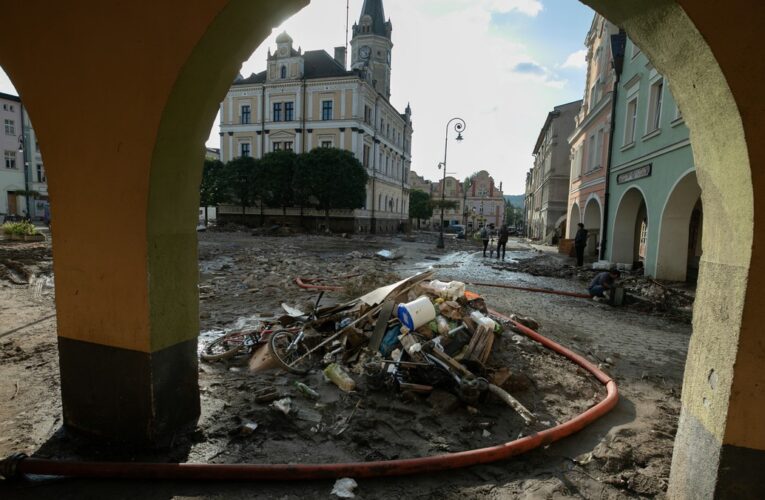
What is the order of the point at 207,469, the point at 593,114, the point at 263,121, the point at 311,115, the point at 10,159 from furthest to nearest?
1. the point at 10,159
2. the point at 263,121
3. the point at 311,115
4. the point at 593,114
5. the point at 207,469

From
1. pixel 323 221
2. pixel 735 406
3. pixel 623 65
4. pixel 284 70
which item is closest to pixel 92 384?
pixel 735 406

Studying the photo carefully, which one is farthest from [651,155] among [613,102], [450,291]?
[450,291]

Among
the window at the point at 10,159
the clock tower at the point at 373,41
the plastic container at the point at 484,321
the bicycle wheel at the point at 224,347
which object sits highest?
the clock tower at the point at 373,41

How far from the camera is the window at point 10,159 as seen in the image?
142ft

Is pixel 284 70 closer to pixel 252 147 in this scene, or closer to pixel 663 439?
pixel 252 147

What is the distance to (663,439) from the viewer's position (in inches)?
143

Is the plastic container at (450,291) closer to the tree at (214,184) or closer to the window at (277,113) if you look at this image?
the tree at (214,184)

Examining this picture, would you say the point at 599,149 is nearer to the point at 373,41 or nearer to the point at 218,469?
the point at 218,469

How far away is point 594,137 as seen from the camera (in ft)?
64.3

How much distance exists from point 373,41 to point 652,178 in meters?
47.2

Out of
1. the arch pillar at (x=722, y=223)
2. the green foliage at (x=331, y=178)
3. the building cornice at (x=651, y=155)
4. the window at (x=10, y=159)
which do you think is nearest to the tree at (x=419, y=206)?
the green foliage at (x=331, y=178)

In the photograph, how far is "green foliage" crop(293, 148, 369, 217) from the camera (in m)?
35.6

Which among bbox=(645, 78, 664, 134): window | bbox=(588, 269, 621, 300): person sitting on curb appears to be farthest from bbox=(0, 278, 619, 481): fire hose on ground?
bbox=(645, 78, 664, 134): window

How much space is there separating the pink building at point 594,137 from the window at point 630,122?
165 cm
